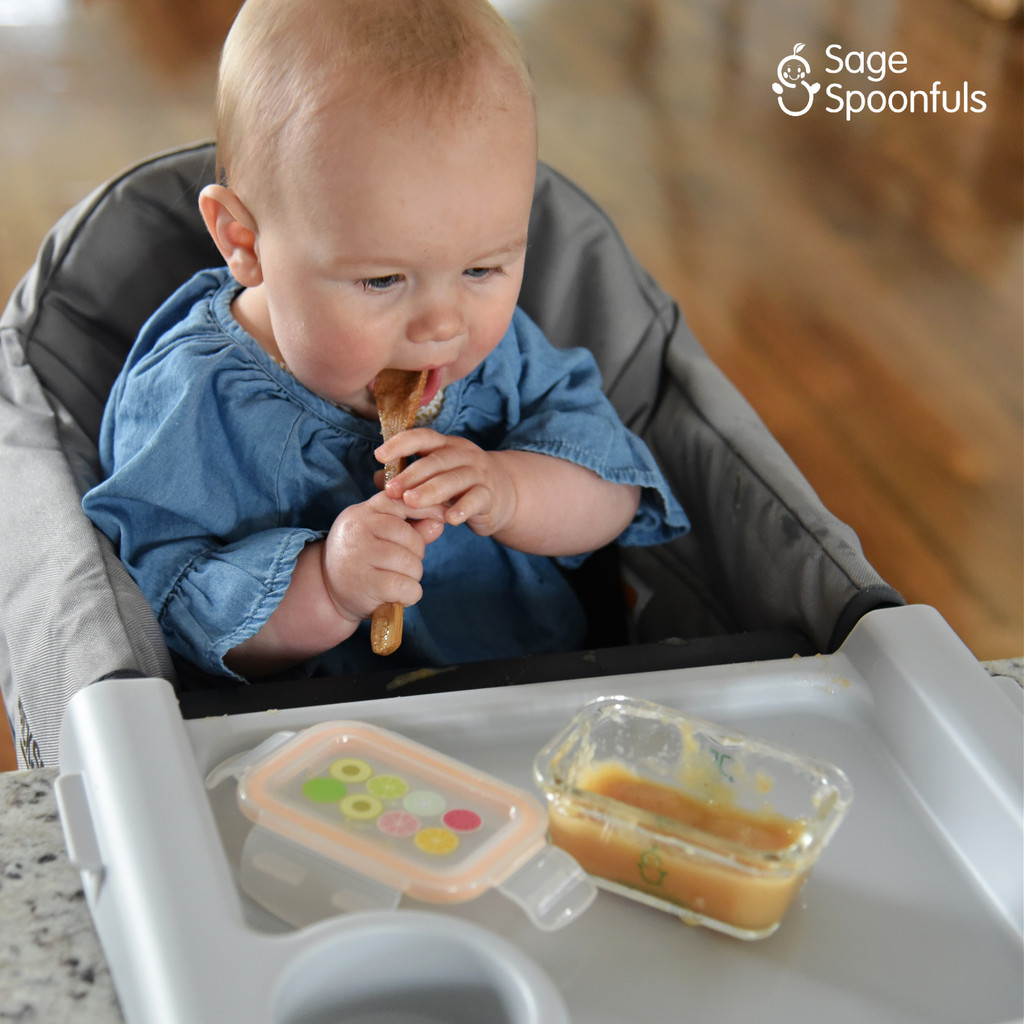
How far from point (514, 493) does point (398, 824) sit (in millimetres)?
336

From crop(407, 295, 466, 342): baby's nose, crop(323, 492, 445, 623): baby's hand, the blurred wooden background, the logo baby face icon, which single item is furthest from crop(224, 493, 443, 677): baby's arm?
the logo baby face icon

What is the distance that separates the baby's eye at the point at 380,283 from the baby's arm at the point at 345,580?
4.8 inches

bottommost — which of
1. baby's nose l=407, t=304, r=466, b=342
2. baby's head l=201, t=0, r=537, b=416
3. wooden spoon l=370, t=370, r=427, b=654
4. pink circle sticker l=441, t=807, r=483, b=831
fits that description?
pink circle sticker l=441, t=807, r=483, b=831

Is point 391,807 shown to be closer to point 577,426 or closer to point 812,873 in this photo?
point 812,873

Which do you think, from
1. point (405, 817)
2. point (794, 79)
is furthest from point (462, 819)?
point (794, 79)

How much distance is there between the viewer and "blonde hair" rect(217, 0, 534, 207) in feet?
2.14

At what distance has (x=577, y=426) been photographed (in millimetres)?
883

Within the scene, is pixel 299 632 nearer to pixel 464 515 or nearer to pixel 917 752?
pixel 464 515

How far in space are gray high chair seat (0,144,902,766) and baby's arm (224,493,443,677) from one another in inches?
2.3

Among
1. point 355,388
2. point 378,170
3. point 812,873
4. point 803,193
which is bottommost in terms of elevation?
point 803,193

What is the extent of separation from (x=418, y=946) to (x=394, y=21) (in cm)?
48

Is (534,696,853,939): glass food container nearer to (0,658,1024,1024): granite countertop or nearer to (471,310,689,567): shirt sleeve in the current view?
(0,658,1024,1024): granite countertop

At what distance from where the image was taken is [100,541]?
717 millimetres

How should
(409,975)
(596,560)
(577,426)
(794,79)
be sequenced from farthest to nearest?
(794,79)
(596,560)
(577,426)
(409,975)
